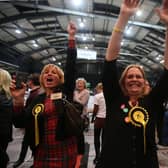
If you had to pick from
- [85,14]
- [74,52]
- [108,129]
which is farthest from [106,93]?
[85,14]

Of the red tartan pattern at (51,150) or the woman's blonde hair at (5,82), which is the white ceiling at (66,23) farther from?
the red tartan pattern at (51,150)

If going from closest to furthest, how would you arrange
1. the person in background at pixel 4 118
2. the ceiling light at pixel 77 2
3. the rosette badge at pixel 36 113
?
the rosette badge at pixel 36 113, the person in background at pixel 4 118, the ceiling light at pixel 77 2

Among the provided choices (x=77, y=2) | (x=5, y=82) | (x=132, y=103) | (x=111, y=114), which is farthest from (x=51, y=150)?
(x=77, y=2)

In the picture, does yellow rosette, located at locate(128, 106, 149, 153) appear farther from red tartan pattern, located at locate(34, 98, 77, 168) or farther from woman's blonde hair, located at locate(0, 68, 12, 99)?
woman's blonde hair, located at locate(0, 68, 12, 99)

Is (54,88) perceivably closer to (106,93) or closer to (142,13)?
(106,93)

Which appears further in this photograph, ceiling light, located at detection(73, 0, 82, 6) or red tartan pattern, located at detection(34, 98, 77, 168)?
ceiling light, located at detection(73, 0, 82, 6)

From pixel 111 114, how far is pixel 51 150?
1.74ft

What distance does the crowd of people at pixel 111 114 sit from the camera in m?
1.55

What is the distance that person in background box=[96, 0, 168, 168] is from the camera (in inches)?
60.6

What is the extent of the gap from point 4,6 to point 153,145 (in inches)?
401

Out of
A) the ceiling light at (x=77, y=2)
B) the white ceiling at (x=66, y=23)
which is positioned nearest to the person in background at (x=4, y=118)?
the white ceiling at (x=66, y=23)

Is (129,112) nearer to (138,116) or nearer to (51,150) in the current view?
(138,116)

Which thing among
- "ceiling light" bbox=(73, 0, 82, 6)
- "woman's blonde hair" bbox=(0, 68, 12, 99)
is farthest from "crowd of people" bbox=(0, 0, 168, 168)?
"ceiling light" bbox=(73, 0, 82, 6)

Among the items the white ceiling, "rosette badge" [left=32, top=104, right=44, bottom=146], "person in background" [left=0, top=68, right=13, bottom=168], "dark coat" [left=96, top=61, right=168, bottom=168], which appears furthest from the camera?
the white ceiling
